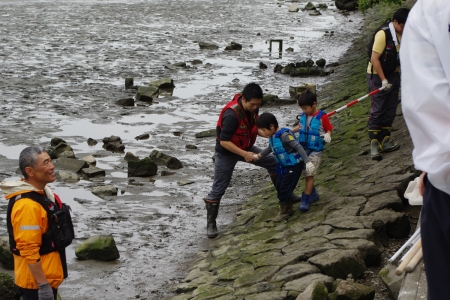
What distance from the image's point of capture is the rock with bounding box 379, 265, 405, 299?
216 inches

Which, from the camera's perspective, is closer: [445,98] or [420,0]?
[445,98]

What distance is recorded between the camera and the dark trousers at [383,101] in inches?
383

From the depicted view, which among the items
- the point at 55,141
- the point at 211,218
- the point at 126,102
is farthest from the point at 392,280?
the point at 126,102

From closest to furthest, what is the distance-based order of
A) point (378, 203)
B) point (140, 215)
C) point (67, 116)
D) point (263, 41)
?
point (378, 203) → point (140, 215) → point (67, 116) → point (263, 41)

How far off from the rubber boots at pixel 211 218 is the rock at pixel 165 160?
3582mm

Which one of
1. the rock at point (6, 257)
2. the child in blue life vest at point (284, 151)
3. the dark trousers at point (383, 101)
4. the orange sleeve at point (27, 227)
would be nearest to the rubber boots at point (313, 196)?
the child in blue life vest at point (284, 151)

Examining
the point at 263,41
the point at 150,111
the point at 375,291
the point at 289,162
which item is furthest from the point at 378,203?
the point at 263,41

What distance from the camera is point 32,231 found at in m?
5.29

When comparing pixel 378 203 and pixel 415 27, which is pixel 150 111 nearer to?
pixel 378 203

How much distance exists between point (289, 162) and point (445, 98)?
5.78 metres

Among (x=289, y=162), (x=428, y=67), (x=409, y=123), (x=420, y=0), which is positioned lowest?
(x=289, y=162)

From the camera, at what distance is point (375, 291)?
5934mm

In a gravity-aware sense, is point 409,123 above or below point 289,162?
A: above

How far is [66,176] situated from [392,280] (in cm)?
800
